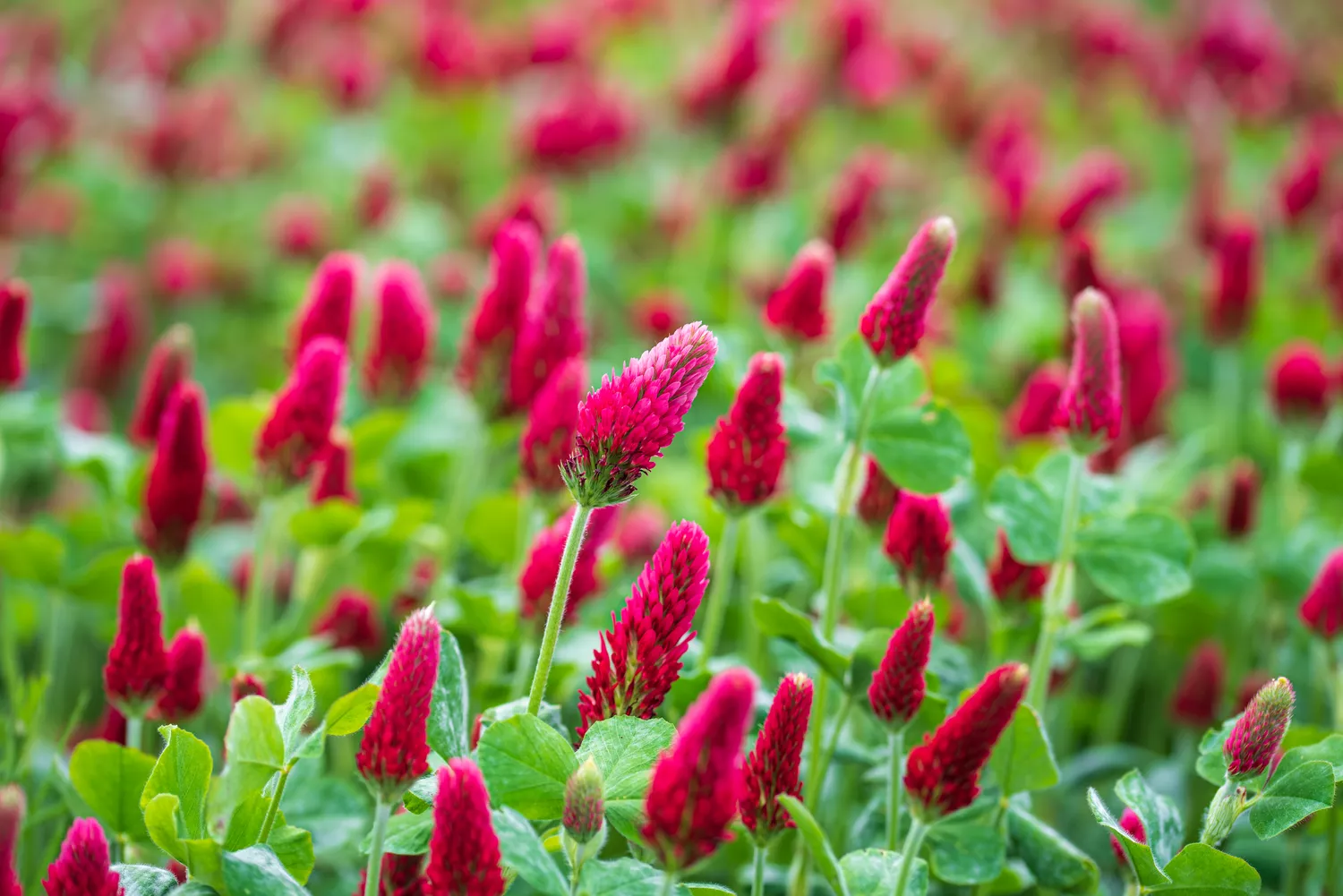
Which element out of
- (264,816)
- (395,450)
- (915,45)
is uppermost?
(915,45)

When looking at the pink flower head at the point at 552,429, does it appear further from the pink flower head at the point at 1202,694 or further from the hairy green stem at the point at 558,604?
the pink flower head at the point at 1202,694

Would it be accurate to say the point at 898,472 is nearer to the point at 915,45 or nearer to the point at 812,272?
the point at 812,272

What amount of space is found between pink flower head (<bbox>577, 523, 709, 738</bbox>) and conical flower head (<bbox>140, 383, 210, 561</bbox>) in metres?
0.75

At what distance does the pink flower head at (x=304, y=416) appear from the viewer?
5.60ft

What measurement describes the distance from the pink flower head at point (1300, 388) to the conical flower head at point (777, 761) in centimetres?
150

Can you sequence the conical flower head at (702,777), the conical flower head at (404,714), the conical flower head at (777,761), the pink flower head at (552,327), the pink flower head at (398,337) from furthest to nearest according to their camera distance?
the pink flower head at (398,337) < the pink flower head at (552,327) < the conical flower head at (777,761) < the conical flower head at (404,714) < the conical flower head at (702,777)

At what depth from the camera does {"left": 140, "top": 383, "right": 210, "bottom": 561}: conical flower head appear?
172 centimetres

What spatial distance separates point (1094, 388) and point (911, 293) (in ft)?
0.87

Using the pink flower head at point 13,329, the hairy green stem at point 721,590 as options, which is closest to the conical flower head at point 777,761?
the hairy green stem at point 721,590

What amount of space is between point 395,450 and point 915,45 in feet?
9.74

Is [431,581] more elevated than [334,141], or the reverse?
[334,141]

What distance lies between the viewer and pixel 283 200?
3934 millimetres

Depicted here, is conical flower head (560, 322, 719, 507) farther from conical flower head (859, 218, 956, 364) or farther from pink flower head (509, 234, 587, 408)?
pink flower head (509, 234, 587, 408)

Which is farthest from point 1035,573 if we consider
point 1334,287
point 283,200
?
point 283,200
